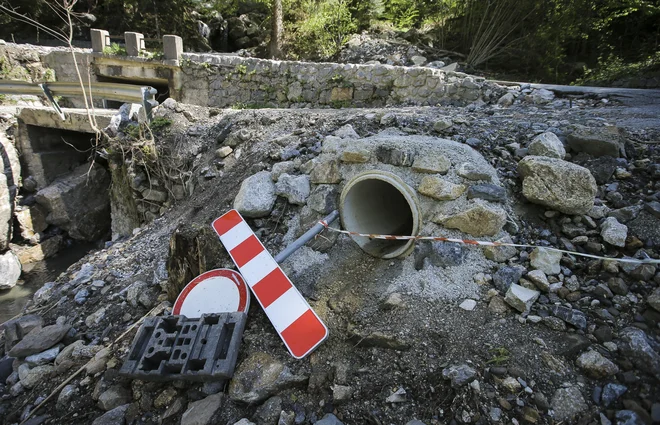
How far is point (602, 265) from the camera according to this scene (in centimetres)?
219

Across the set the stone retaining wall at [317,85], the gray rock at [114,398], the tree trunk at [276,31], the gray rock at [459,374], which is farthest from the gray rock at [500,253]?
the tree trunk at [276,31]

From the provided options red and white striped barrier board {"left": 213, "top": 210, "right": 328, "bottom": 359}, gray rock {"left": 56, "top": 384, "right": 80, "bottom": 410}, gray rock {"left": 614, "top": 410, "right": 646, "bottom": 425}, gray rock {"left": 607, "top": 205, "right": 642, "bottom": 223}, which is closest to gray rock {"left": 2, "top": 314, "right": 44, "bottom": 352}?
gray rock {"left": 56, "top": 384, "right": 80, "bottom": 410}

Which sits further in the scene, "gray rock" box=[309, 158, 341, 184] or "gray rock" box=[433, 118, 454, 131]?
"gray rock" box=[433, 118, 454, 131]

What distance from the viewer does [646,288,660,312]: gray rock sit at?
190 cm

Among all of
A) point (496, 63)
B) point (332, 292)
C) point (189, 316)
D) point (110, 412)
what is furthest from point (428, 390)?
point (496, 63)

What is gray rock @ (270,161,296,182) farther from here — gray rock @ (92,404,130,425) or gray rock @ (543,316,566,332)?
gray rock @ (543,316,566,332)

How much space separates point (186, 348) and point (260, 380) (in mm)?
509

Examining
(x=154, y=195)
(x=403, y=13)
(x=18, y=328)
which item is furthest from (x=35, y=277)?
(x=403, y=13)

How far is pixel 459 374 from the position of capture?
184 centimetres

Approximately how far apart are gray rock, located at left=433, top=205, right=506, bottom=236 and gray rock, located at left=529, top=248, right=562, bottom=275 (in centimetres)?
29

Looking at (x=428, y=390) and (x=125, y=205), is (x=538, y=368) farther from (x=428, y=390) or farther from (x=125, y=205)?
(x=125, y=205)

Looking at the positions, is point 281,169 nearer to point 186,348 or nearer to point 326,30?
point 186,348

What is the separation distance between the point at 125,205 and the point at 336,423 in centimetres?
569

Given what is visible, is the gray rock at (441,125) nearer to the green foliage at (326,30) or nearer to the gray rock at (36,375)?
the gray rock at (36,375)
